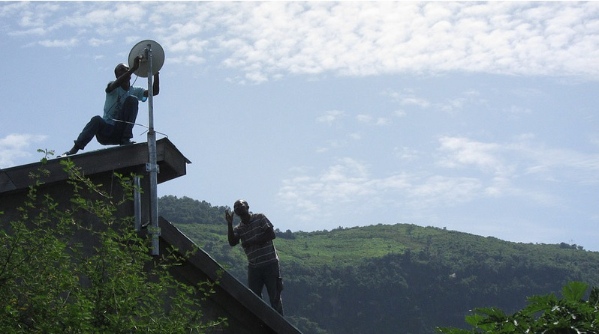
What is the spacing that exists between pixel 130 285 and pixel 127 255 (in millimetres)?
469

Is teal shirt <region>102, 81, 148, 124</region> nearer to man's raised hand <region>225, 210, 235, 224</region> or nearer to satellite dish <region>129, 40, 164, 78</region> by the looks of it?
satellite dish <region>129, 40, 164, 78</region>

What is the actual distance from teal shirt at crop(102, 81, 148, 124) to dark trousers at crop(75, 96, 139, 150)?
8cm

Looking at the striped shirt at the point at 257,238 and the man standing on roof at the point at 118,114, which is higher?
the man standing on roof at the point at 118,114

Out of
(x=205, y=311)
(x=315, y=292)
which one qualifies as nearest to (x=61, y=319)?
(x=205, y=311)

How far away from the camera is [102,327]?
9156 millimetres

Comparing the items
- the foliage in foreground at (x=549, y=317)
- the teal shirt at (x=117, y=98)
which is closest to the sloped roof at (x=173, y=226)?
the teal shirt at (x=117, y=98)

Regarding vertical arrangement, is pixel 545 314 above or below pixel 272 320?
below

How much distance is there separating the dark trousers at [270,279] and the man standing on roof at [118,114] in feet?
8.88

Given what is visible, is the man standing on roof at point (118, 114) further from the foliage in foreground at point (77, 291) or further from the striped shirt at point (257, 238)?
the foliage in foreground at point (77, 291)

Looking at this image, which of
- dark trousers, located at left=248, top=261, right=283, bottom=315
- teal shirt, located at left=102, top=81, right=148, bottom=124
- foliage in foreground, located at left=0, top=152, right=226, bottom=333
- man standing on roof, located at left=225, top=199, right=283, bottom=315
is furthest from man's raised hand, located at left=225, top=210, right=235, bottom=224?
foliage in foreground, located at left=0, top=152, right=226, bottom=333

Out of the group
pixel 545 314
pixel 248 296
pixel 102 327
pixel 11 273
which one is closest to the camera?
pixel 545 314

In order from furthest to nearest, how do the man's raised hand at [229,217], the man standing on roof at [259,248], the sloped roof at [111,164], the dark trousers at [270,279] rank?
the dark trousers at [270,279] < the man standing on roof at [259,248] < the man's raised hand at [229,217] < the sloped roof at [111,164]

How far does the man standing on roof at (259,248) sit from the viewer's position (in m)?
14.6

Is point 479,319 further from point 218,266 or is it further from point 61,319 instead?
point 218,266
